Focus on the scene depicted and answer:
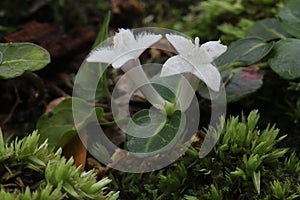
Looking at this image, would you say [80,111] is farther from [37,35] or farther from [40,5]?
[40,5]

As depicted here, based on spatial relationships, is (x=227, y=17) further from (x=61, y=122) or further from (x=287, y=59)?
(x=61, y=122)

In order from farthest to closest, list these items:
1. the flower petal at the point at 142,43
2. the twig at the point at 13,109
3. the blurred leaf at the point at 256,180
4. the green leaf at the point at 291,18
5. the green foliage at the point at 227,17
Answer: the green foliage at the point at 227,17, the twig at the point at 13,109, the green leaf at the point at 291,18, the flower petal at the point at 142,43, the blurred leaf at the point at 256,180

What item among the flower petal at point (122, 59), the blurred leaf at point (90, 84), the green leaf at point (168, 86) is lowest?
the blurred leaf at point (90, 84)

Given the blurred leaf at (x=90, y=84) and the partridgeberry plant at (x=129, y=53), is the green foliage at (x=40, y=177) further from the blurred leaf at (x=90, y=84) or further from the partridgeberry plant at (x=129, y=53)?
the blurred leaf at (x=90, y=84)

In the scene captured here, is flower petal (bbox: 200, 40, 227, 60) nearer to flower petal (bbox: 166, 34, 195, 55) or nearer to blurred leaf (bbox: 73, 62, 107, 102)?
flower petal (bbox: 166, 34, 195, 55)

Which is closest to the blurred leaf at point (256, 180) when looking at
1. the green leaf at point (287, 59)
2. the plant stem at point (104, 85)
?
Result: the green leaf at point (287, 59)

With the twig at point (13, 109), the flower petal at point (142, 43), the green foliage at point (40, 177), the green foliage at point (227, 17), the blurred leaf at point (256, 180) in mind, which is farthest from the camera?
the green foliage at point (227, 17)

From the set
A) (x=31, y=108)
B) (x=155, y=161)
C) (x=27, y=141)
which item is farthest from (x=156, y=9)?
(x=27, y=141)

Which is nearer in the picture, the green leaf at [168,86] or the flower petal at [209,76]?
the flower petal at [209,76]

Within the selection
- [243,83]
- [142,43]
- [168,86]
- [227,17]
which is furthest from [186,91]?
[227,17]
